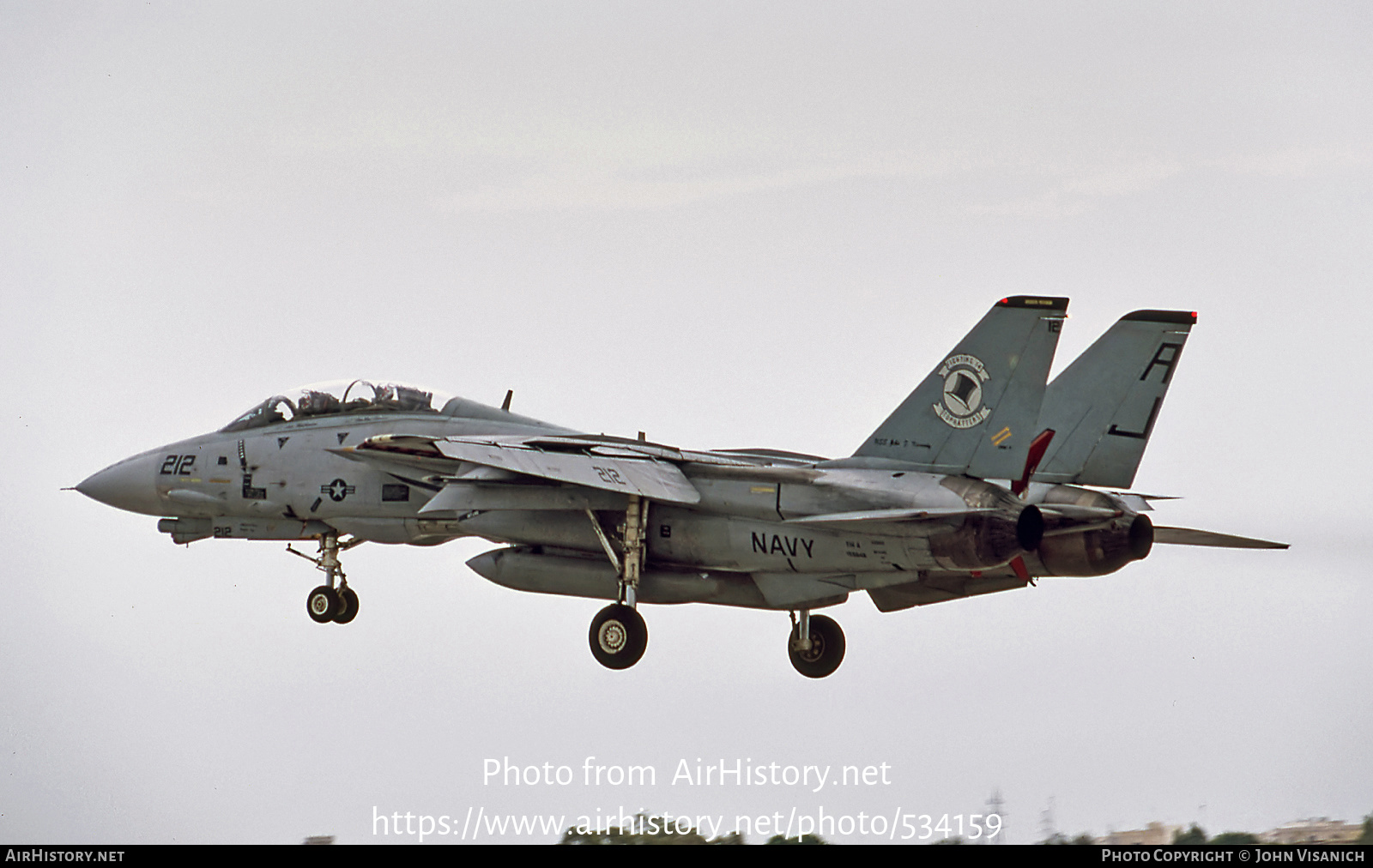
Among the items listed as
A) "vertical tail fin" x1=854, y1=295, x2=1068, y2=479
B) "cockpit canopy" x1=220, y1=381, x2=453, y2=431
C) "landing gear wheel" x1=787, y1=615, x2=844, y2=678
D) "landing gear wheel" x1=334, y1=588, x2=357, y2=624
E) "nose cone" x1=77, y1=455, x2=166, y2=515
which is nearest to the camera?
"vertical tail fin" x1=854, y1=295, x2=1068, y2=479

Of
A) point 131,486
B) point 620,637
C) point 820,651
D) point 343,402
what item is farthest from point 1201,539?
point 131,486

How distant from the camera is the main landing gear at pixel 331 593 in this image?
828 inches

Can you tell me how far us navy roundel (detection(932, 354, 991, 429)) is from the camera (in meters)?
16.7

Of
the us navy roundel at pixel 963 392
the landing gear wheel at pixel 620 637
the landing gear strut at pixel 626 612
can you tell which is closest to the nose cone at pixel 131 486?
the landing gear strut at pixel 626 612

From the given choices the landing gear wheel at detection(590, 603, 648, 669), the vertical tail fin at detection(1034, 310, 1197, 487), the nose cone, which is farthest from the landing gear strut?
the nose cone

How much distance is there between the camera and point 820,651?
64.7ft

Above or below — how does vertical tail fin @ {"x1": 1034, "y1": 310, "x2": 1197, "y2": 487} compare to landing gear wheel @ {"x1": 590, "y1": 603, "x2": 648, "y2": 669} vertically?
above

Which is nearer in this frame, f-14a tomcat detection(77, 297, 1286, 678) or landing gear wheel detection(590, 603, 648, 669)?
f-14a tomcat detection(77, 297, 1286, 678)

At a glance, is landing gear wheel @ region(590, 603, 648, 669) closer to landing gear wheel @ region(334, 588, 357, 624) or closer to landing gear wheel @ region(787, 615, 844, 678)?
landing gear wheel @ region(787, 615, 844, 678)

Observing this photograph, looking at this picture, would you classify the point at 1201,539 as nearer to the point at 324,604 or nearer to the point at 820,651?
the point at 820,651

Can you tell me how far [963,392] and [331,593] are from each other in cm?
861

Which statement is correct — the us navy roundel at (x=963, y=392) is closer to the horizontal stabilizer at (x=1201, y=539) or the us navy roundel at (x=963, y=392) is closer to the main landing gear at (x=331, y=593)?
the horizontal stabilizer at (x=1201, y=539)

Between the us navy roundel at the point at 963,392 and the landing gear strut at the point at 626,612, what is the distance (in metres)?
3.41
